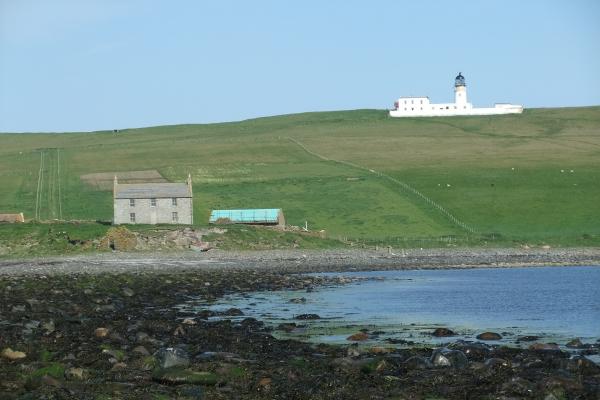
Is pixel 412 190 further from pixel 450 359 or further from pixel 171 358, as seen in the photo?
pixel 171 358

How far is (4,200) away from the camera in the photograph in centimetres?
9581

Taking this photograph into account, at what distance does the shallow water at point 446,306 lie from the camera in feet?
96.4

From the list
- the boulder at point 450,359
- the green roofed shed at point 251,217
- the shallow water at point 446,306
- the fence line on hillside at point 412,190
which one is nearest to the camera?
the boulder at point 450,359

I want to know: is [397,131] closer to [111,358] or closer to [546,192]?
[546,192]

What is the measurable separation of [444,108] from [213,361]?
575 feet

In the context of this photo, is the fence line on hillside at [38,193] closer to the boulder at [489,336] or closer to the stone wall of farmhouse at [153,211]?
the stone wall of farmhouse at [153,211]

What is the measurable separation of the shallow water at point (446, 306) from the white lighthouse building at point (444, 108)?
134 metres

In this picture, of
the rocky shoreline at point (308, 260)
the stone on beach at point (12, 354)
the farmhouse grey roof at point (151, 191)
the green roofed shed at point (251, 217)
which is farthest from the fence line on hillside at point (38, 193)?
the stone on beach at point (12, 354)

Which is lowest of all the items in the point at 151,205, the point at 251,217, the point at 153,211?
the point at 251,217

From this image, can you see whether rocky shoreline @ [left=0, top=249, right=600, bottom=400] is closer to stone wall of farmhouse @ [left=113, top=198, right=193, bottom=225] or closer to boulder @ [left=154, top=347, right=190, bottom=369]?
boulder @ [left=154, top=347, right=190, bottom=369]

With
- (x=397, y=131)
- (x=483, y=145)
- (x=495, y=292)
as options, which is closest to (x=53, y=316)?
(x=495, y=292)

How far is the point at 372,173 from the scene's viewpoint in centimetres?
10819

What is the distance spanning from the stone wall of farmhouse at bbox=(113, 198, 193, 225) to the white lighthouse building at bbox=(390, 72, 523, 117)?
11284 cm

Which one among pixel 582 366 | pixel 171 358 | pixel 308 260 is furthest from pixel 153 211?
pixel 582 366
